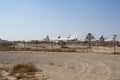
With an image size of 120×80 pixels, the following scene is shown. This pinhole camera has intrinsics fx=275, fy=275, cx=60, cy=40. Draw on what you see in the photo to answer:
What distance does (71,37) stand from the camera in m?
138

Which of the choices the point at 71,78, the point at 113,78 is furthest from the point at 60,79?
the point at 113,78

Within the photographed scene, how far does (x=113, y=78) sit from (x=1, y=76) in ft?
23.6

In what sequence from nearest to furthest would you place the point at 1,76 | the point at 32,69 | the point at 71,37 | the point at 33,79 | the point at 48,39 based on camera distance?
the point at 33,79 → the point at 1,76 → the point at 32,69 → the point at 71,37 → the point at 48,39

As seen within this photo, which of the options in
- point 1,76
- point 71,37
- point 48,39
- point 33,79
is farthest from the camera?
point 48,39

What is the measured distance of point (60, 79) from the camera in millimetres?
16766

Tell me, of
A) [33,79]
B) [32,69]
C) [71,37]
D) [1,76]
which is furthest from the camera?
[71,37]

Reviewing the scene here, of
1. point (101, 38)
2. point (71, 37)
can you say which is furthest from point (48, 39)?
point (101, 38)

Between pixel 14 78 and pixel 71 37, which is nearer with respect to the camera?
pixel 14 78

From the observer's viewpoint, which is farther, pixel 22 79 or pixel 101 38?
pixel 101 38

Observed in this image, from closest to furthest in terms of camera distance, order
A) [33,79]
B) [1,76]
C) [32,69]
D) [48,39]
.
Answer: [33,79] → [1,76] → [32,69] → [48,39]

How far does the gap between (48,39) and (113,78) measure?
13317cm

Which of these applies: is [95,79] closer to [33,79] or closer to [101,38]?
[33,79]

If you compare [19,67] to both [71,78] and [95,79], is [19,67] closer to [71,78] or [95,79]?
[71,78]

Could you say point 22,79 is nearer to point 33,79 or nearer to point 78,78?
point 33,79
